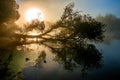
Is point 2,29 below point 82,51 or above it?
above

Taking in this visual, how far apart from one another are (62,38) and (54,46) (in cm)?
162

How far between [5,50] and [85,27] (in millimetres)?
12535

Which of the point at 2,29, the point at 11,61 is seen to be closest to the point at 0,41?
the point at 2,29

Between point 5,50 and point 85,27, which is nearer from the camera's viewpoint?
point 85,27

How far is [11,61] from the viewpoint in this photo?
57844 millimetres

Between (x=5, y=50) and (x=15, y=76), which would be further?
(x=15, y=76)

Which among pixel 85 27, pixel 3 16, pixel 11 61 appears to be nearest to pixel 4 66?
pixel 11 61

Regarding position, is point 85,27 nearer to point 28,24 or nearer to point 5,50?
point 28,24

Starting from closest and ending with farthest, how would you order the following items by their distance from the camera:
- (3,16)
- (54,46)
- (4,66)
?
1. (3,16)
2. (54,46)
3. (4,66)

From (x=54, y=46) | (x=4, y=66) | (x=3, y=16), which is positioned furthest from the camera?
(x=4, y=66)

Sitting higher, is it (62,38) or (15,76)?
(62,38)

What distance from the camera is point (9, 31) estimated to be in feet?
157

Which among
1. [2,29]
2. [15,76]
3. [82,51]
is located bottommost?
[15,76]

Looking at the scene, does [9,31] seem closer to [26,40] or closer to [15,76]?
[26,40]
